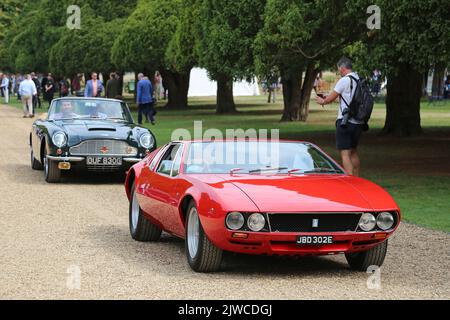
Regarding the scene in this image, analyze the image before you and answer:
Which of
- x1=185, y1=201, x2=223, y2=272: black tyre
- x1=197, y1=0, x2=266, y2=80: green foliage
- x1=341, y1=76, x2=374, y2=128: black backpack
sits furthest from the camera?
x1=197, y1=0, x2=266, y2=80: green foliage

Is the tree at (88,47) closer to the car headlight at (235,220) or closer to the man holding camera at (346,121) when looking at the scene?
the man holding camera at (346,121)

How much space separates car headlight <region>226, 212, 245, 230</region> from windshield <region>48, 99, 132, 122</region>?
959 centimetres

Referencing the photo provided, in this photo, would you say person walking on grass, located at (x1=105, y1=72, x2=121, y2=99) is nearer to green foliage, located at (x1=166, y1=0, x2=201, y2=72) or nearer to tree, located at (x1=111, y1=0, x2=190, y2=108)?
green foliage, located at (x1=166, y1=0, x2=201, y2=72)

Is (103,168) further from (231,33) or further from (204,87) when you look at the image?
(204,87)

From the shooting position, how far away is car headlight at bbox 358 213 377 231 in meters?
8.18

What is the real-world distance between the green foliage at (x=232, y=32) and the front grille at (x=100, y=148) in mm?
9849

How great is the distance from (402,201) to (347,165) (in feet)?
3.09

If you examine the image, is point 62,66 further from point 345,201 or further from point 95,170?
point 345,201

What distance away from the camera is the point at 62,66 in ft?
199

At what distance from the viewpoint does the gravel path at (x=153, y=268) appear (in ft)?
25.1

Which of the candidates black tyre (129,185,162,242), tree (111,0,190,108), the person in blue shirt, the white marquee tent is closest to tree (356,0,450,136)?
black tyre (129,185,162,242)

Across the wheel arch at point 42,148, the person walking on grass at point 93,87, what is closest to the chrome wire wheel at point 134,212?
the wheel arch at point 42,148

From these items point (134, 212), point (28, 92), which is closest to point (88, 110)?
point (134, 212)
